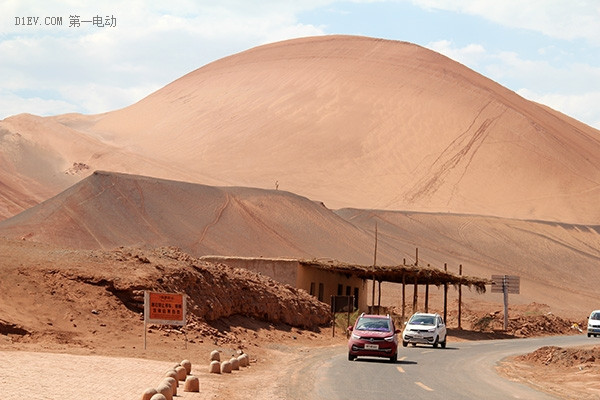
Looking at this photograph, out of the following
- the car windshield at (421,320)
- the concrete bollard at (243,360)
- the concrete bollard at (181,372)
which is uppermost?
the car windshield at (421,320)

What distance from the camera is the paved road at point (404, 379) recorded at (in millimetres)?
17703

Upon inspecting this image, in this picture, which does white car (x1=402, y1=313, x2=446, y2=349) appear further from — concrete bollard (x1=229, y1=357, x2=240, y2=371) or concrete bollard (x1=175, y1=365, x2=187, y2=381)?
concrete bollard (x1=175, y1=365, x2=187, y2=381)

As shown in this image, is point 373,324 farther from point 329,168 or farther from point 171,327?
point 329,168

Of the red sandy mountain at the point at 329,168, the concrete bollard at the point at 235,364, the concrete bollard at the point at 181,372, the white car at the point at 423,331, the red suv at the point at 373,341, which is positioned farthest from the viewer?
the red sandy mountain at the point at 329,168

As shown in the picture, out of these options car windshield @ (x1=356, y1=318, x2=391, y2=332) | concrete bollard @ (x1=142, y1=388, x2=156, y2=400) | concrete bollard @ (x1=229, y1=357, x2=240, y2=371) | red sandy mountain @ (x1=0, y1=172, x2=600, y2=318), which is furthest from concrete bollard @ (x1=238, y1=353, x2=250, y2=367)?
red sandy mountain @ (x1=0, y1=172, x2=600, y2=318)

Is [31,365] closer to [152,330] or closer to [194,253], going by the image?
[152,330]

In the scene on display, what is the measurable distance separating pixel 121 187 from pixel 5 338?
55.3 m

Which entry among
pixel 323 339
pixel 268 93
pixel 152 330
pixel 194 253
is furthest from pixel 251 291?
pixel 268 93

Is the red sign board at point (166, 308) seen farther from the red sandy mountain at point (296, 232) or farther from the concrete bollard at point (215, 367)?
the red sandy mountain at point (296, 232)

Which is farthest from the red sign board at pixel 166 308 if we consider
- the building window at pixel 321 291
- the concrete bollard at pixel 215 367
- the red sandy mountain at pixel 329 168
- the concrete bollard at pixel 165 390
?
the red sandy mountain at pixel 329 168

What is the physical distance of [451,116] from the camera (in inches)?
5625

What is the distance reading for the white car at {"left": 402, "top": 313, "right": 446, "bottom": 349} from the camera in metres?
36.5


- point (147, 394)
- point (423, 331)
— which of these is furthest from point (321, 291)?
point (147, 394)

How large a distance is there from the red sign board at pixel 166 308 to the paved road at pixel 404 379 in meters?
3.67
